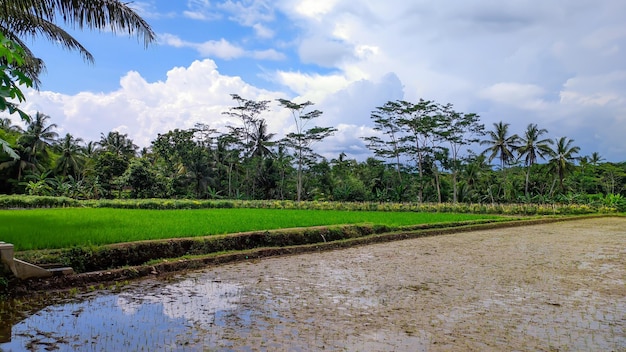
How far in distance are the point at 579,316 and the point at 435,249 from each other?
5772 mm

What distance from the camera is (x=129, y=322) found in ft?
12.6

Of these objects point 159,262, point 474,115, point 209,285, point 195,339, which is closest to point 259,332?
point 195,339

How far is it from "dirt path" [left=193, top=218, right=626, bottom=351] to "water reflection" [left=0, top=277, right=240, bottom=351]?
0.99ft

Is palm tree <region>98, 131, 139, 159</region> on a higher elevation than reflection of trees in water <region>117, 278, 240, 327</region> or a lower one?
higher

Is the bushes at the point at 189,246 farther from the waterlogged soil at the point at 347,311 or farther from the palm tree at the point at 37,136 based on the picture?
the palm tree at the point at 37,136

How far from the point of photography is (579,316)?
14.6 ft

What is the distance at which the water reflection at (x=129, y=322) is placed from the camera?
10.8ft

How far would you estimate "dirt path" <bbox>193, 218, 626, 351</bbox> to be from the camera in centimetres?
356

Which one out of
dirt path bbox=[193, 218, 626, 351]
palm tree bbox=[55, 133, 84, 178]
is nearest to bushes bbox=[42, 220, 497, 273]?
dirt path bbox=[193, 218, 626, 351]

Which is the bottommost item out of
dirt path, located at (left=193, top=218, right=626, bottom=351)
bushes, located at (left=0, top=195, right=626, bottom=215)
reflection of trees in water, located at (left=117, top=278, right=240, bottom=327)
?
dirt path, located at (left=193, top=218, right=626, bottom=351)

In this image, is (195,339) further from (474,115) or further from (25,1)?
(474,115)

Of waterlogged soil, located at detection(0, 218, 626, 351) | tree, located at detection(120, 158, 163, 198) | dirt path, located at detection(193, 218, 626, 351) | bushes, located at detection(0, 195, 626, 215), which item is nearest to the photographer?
waterlogged soil, located at detection(0, 218, 626, 351)

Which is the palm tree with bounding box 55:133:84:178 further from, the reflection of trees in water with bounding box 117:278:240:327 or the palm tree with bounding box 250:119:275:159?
the reflection of trees in water with bounding box 117:278:240:327

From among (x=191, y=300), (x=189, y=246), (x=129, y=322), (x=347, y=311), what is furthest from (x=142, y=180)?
(x=347, y=311)
